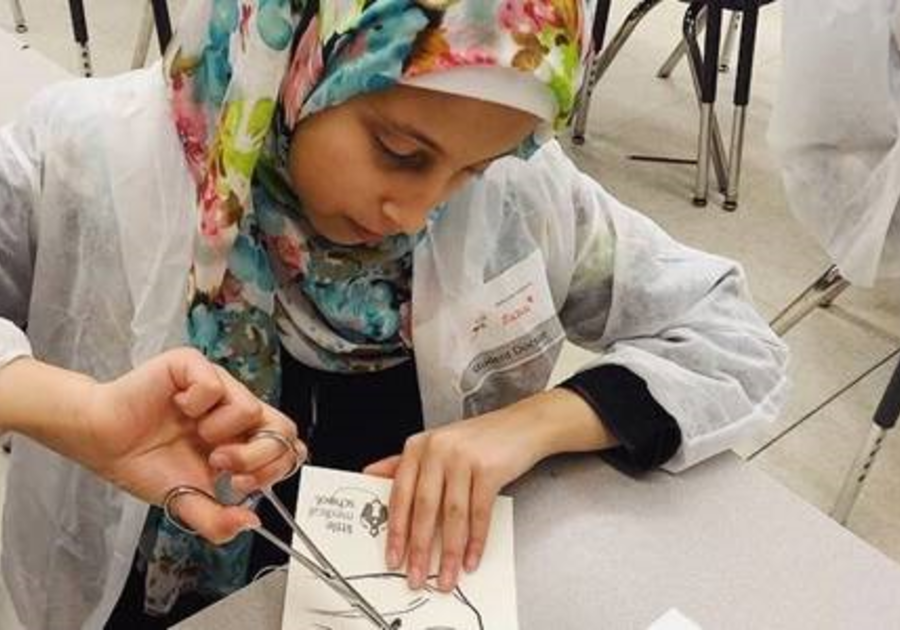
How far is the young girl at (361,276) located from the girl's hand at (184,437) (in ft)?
0.08

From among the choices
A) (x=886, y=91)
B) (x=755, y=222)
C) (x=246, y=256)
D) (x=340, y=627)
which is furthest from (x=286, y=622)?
(x=755, y=222)

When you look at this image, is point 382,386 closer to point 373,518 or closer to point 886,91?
point 373,518

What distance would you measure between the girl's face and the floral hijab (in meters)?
0.02

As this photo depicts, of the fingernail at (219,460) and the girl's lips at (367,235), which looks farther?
the girl's lips at (367,235)

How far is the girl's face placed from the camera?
2.43ft

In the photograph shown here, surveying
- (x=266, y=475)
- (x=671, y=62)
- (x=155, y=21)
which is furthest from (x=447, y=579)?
(x=671, y=62)

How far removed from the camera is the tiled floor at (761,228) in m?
1.88

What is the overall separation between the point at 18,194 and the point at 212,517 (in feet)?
1.13

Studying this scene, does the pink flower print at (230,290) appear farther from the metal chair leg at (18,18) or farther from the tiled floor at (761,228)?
the metal chair leg at (18,18)

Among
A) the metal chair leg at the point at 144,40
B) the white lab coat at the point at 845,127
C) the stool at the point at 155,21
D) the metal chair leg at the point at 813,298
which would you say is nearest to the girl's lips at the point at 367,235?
the white lab coat at the point at 845,127

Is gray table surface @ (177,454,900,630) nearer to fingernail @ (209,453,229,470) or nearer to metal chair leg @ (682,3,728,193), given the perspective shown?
fingernail @ (209,453,229,470)

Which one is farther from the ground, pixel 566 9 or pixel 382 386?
pixel 566 9

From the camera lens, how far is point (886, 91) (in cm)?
152

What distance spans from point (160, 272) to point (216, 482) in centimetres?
22
